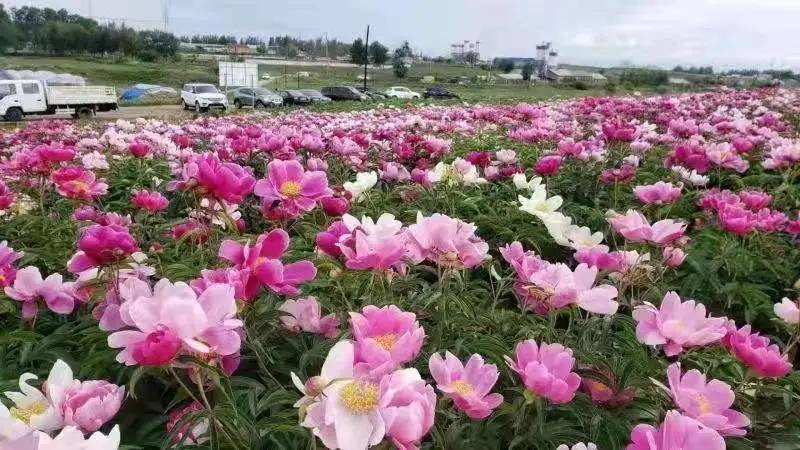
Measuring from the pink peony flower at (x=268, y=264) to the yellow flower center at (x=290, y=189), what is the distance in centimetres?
41

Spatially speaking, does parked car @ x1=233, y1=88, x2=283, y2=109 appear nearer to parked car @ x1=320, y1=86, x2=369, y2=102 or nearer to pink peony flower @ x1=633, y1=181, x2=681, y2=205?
parked car @ x1=320, y1=86, x2=369, y2=102

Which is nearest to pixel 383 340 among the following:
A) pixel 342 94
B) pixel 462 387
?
pixel 462 387

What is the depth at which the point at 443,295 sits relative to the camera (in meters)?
1.36

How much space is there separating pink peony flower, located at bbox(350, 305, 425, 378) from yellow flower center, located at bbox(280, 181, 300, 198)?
2.20 feet

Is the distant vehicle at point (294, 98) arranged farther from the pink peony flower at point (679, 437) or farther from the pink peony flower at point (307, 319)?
the pink peony flower at point (679, 437)

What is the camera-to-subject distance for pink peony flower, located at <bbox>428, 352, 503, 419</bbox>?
3.29 feet

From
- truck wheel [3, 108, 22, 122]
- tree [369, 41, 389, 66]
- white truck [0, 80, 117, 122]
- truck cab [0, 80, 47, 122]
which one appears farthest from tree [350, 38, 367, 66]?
truck wheel [3, 108, 22, 122]

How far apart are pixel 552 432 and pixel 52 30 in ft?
287

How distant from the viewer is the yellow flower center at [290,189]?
1643mm

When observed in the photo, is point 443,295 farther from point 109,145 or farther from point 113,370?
point 109,145

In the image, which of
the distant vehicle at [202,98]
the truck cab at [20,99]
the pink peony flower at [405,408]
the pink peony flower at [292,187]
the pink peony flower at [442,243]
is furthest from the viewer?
the distant vehicle at [202,98]

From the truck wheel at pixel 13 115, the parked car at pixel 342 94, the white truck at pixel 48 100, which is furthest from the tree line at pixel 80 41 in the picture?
the truck wheel at pixel 13 115

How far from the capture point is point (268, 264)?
1.17m

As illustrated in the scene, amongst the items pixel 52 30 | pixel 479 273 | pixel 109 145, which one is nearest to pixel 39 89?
pixel 109 145
